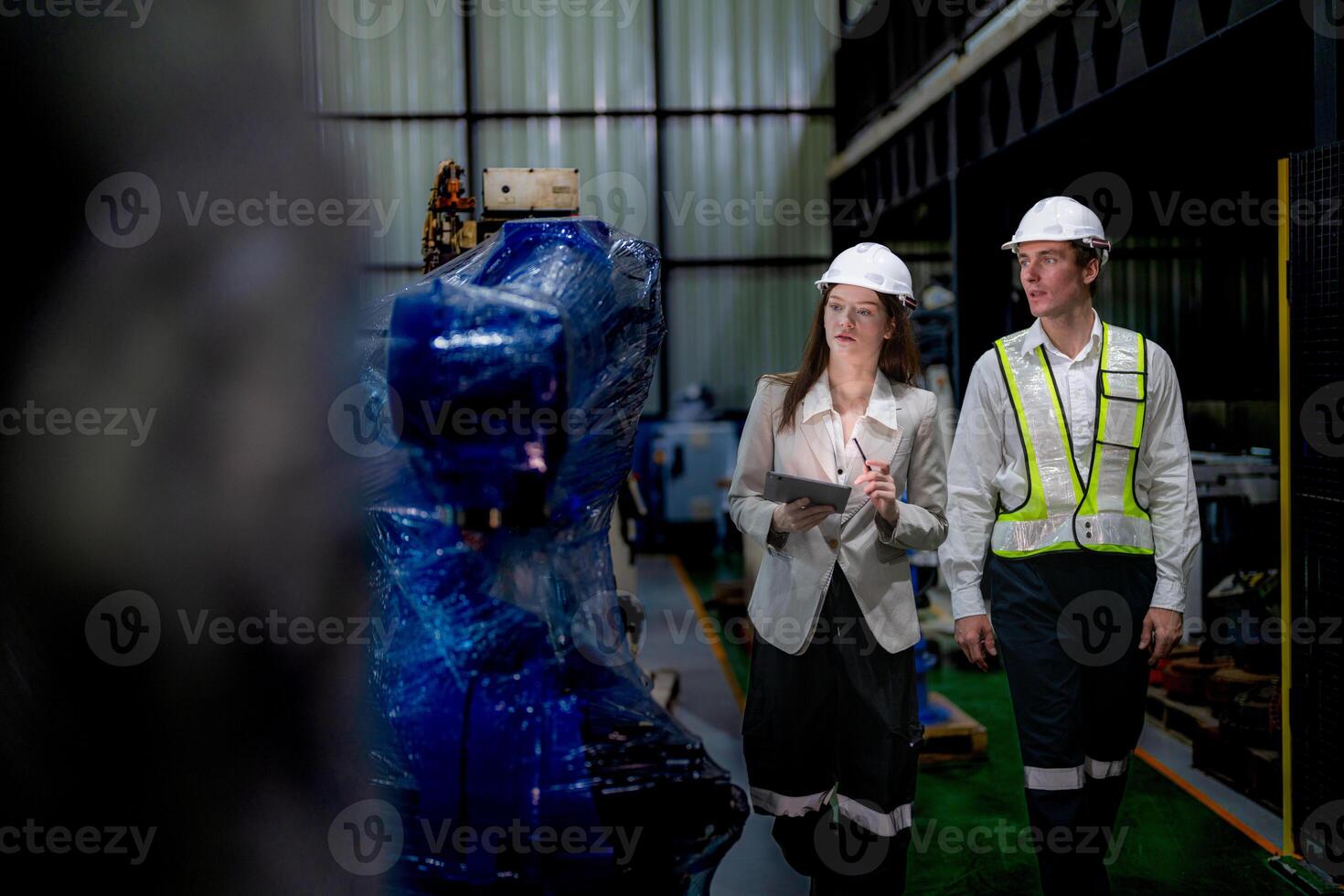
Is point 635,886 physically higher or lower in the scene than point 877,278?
lower

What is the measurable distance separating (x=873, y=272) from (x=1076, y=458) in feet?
2.55

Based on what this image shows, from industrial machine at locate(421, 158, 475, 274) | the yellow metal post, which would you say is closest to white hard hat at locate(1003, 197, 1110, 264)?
the yellow metal post

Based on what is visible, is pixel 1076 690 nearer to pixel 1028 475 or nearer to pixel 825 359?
pixel 1028 475

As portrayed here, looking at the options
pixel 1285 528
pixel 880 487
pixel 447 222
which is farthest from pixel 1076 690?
pixel 447 222

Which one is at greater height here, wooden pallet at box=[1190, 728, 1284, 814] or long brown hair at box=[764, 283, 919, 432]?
long brown hair at box=[764, 283, 919, 432]

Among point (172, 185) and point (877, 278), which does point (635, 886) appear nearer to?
point (172, 185)

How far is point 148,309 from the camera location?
94 centimetres

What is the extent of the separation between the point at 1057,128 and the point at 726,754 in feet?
12.7

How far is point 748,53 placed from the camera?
12430 millimetres

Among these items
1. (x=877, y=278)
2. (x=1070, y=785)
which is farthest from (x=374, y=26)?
(x=1070, y=785)

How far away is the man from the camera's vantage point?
271 cm

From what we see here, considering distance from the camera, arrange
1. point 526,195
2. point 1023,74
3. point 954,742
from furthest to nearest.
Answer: point 1023,74
point 954,742
point 526,195

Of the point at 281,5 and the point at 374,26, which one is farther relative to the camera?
the point at 374,26

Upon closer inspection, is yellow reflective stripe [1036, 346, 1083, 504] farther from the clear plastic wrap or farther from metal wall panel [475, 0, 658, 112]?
metal wall panel [475, 0, 658, 112]
